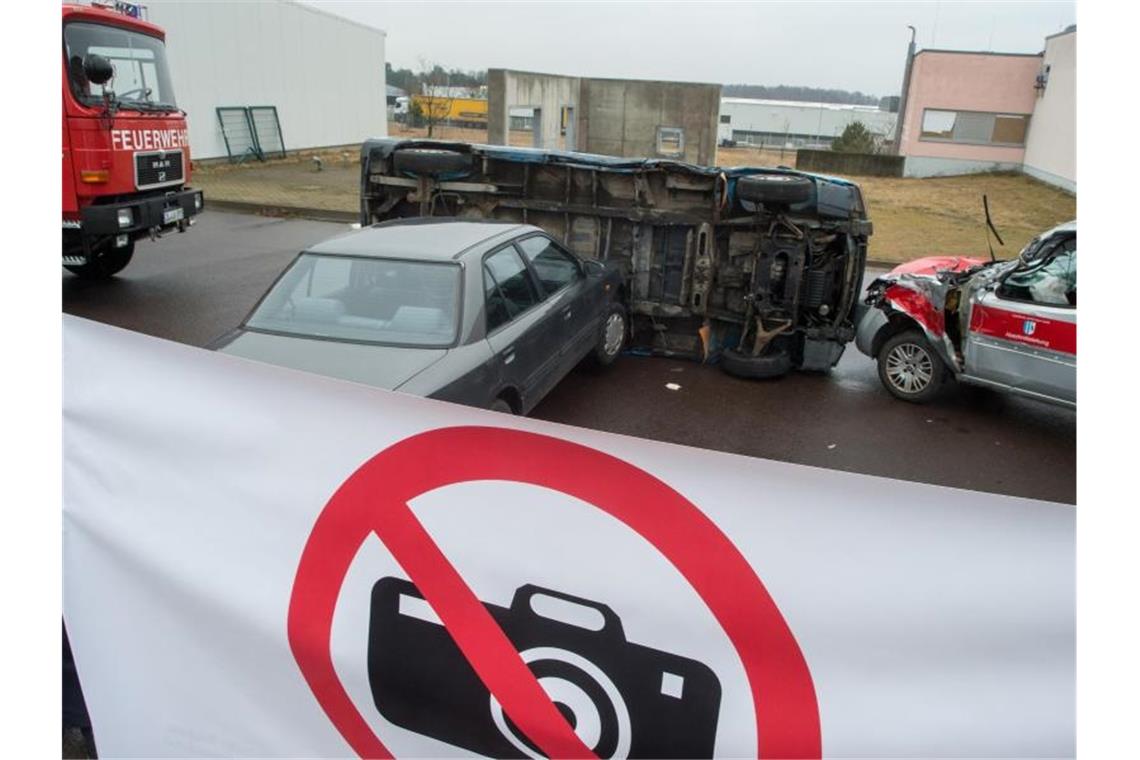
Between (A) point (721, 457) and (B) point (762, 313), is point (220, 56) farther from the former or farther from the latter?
(A) point (721, 457)

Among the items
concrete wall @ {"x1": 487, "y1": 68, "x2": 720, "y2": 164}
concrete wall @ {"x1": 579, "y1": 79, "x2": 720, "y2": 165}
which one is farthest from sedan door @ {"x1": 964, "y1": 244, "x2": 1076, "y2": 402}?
concrete wall @ {"x1": 579, "y1": 79, "x2": 720, "y2": 165}

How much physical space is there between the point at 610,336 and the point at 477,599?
5810 millimetres

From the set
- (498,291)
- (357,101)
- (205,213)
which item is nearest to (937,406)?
(498,291)

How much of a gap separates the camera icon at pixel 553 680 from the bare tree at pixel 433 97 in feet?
120

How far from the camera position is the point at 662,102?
27.4 meters

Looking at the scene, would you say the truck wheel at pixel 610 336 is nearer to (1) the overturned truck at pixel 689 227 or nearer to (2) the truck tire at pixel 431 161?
(1) the overturned truck at pixel 689 227

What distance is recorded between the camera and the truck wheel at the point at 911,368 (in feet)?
22.8

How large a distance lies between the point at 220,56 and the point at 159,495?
23.1m

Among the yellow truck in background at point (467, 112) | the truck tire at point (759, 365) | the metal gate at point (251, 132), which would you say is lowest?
the truck tire at point (759, 365)

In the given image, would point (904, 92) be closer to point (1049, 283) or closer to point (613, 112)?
point (613, 112)

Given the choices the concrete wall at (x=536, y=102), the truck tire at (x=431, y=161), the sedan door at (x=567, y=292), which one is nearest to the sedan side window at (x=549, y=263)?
the sedan door at (x=567, y=292)

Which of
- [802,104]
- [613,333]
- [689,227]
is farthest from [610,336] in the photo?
[802,104]

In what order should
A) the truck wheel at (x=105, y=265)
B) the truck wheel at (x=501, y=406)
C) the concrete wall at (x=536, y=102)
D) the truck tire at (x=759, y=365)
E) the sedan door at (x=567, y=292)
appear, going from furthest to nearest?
1. the concrete wall at (x=536, y=102)
2. the truck wheel at (x=105, y=265)
3. the truck tire at (x=759, y=365)
4. the sedan door at (x=567, y=292)
5. the truck wheel at (x=501, y=406)

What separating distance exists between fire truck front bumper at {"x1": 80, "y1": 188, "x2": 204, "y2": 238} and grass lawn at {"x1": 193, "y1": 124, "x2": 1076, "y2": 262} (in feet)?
20.0
